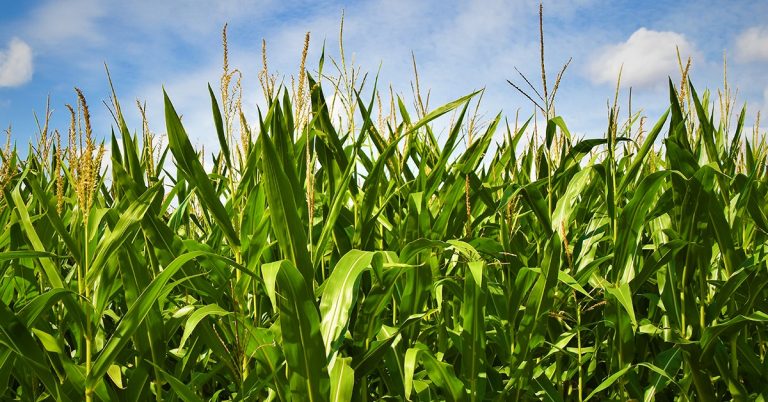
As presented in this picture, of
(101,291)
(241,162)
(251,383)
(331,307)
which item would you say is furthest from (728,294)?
(101,291)

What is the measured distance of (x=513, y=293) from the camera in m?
1.36

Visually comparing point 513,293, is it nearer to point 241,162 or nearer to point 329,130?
point 329,130

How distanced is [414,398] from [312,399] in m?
0.42

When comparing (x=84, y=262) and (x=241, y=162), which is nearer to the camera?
(x=84, y=262)

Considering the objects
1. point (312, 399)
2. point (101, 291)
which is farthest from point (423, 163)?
point (101, 291)

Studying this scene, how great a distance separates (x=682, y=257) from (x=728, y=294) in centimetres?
14

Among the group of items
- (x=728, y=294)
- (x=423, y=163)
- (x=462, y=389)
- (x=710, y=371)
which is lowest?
(x=710, y=371)

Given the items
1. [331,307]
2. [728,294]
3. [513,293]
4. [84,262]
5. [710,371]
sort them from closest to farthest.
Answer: [331,307]
[84,262]
[513,293]
[728,294]
[710,371]

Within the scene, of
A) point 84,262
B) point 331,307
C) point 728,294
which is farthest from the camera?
point 728,294

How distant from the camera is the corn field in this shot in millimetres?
1155

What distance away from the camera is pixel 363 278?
1.46 m

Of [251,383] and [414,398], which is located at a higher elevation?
[251,383]

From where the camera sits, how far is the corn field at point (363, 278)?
3.79 ft

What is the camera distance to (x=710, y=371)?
5.63 feet
